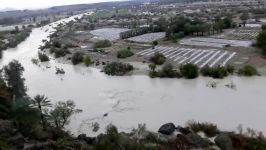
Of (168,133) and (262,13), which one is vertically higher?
(262,13)

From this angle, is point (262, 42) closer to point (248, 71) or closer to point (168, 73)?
point (248, 71)

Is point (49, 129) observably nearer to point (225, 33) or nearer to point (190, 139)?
point (190, 139)

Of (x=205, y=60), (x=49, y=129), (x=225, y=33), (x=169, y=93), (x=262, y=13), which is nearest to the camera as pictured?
(x=49, y=129)

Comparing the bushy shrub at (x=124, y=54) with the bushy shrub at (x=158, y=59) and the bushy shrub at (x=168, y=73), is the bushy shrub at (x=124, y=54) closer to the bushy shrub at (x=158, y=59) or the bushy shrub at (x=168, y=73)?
the bushy shrub at (x=158, y=59)

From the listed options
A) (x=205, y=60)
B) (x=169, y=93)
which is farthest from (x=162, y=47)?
(x=169, y=93)

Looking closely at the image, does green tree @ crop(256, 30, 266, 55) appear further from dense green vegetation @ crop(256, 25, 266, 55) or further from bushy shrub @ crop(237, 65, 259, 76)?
bushy shrub @ crop(237, 65, 259, 76)
